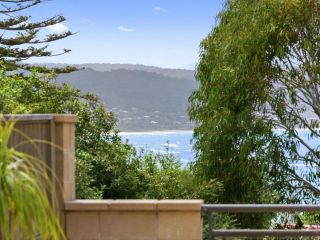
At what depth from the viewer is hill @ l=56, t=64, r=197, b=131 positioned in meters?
46.7

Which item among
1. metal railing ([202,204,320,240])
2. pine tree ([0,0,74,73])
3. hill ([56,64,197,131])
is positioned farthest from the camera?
hill ([56,64,197,131])

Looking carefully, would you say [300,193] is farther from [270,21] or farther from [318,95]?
[270,21]

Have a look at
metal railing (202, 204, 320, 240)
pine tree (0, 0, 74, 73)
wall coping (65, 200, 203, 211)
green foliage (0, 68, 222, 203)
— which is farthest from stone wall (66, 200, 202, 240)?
pine tree (0, 0, 74, 73)

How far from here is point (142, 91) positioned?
54188 millimetres

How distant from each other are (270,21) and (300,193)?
15.5 ft

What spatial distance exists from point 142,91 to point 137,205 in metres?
48.5

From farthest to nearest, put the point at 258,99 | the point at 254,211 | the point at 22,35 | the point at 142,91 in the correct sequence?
1. the point at 142,91
2. the point at 22,35
3. the point at 258,99
4. the point at 254,211

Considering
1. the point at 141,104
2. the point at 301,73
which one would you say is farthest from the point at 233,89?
the point at 141,104

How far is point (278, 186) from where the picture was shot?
16594 mm

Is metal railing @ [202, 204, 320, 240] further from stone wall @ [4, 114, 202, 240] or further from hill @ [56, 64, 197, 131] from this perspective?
hill @ [56, 64, 197, 131]

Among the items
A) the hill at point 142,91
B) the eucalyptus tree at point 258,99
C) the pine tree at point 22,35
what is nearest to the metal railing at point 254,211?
the eucalyptus tree at point 258,99

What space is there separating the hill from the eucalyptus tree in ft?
87.9

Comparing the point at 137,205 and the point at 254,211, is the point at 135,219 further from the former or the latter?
the point at 254,211

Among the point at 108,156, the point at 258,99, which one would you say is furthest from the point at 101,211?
the point at 258,99
